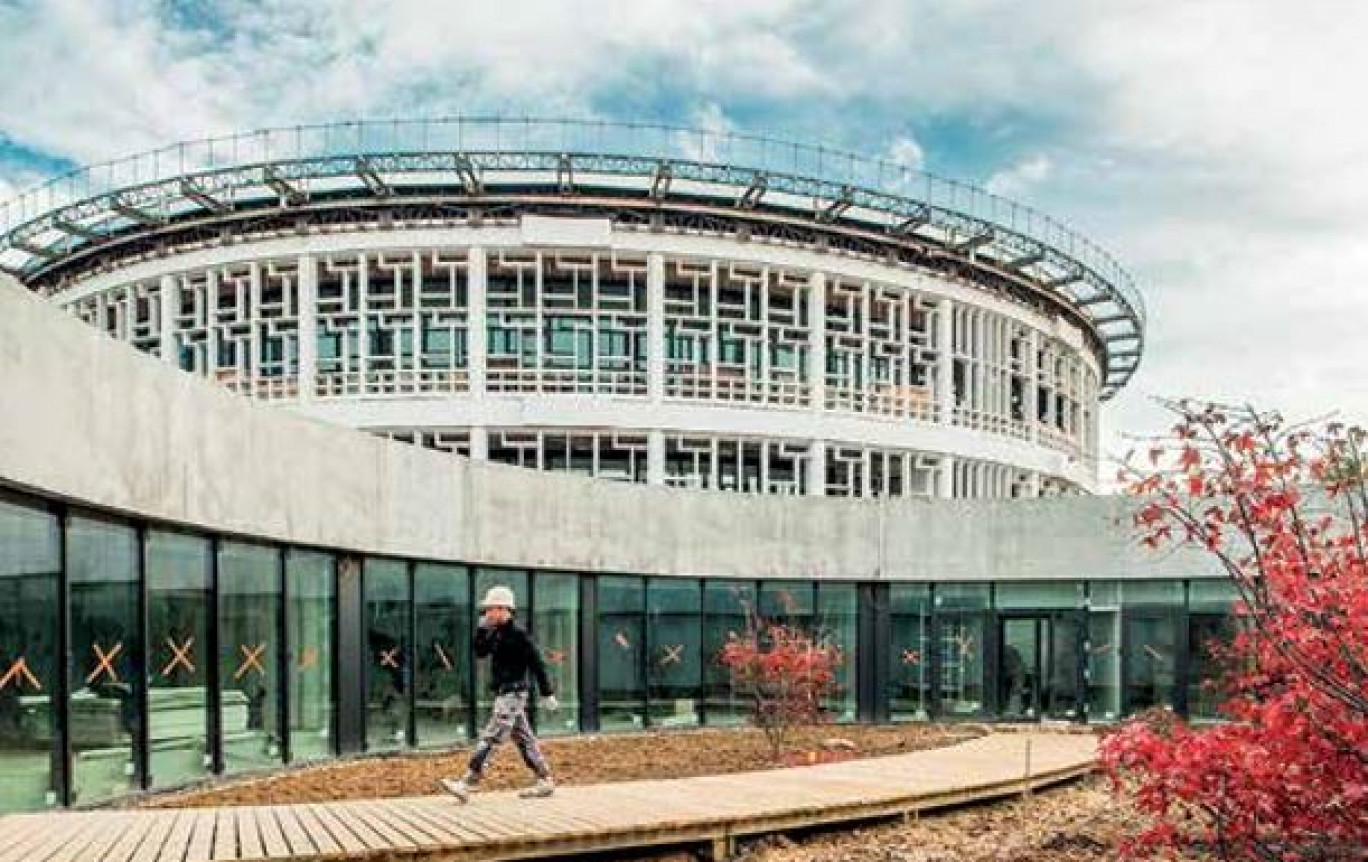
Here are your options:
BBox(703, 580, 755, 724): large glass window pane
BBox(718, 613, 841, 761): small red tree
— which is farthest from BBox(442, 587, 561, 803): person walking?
BBox(703, 580, 755, 724): large glass window pane

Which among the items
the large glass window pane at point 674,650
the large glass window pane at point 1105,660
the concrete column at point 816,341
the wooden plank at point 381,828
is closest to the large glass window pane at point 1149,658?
the large glass window pane at point 1105,660

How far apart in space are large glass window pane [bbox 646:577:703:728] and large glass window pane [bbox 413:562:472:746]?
486cm

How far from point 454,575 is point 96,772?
882 cm

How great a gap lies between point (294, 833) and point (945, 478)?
101 ft

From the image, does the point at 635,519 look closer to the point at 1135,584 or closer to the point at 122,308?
the point at 1135,584

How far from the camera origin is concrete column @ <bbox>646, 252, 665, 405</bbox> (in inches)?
1478

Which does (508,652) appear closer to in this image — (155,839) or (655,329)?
(155,839)

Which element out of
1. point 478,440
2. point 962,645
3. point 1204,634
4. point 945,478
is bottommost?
point 962,645

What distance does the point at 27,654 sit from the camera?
45.3 ft

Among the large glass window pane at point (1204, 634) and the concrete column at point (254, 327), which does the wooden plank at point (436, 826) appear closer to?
the large glass window pane at point (1204, 634)

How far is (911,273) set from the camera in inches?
1597

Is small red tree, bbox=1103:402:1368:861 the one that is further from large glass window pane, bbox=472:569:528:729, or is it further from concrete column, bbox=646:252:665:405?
concrete column, bbox=646:252:665:405

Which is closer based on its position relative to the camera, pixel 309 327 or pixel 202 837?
pixel 202 837

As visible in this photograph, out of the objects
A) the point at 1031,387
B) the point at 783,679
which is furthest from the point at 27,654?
the point at 1031,387
